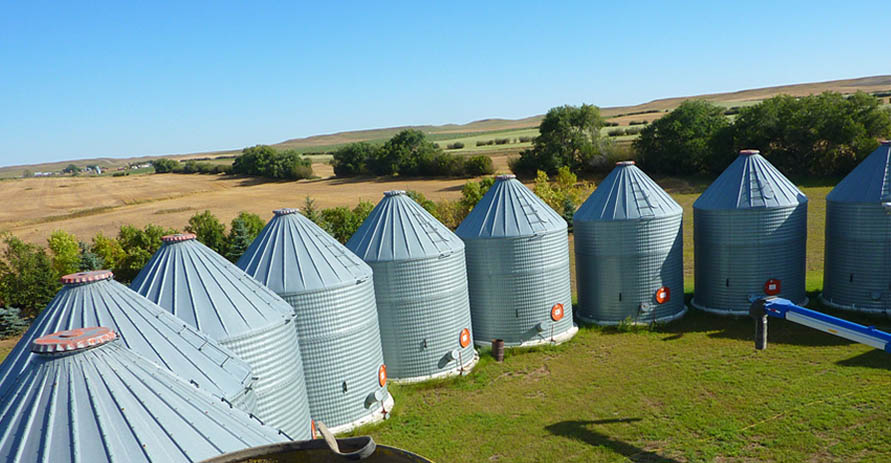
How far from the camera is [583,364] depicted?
762 inches

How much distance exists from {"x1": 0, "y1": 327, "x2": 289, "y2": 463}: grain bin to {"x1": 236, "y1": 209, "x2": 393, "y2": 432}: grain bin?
7.23 meters

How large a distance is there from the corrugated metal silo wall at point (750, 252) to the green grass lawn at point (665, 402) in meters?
1.40

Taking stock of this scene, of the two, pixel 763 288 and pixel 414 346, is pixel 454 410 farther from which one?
pixel 763 288

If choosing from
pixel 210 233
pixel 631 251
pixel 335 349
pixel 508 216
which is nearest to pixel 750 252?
pixel 631 251

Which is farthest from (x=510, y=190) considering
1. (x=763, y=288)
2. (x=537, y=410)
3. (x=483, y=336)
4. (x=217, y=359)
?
(x=217, y=359)

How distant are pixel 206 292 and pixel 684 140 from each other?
5618cm

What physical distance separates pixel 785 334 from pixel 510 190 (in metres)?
11.1

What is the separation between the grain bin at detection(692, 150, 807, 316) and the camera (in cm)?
2105

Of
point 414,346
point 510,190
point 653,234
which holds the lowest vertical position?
point 414,346

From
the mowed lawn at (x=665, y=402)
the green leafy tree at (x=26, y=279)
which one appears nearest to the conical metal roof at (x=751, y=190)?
the mowed lawn at (x=665, y=402)

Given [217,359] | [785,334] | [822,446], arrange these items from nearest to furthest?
1. [217,359]
2. [822,446]
3. [785,334]

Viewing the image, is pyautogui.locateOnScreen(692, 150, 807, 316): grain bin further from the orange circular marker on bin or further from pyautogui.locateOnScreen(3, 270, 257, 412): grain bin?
pyautogui.locateOnScreen(3, 270, 257, 412): grain bin

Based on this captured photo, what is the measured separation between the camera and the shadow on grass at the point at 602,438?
13492 mm

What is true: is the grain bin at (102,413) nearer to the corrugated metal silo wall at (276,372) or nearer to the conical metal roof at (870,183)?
the corrugated metal silo wall at (276,372)
